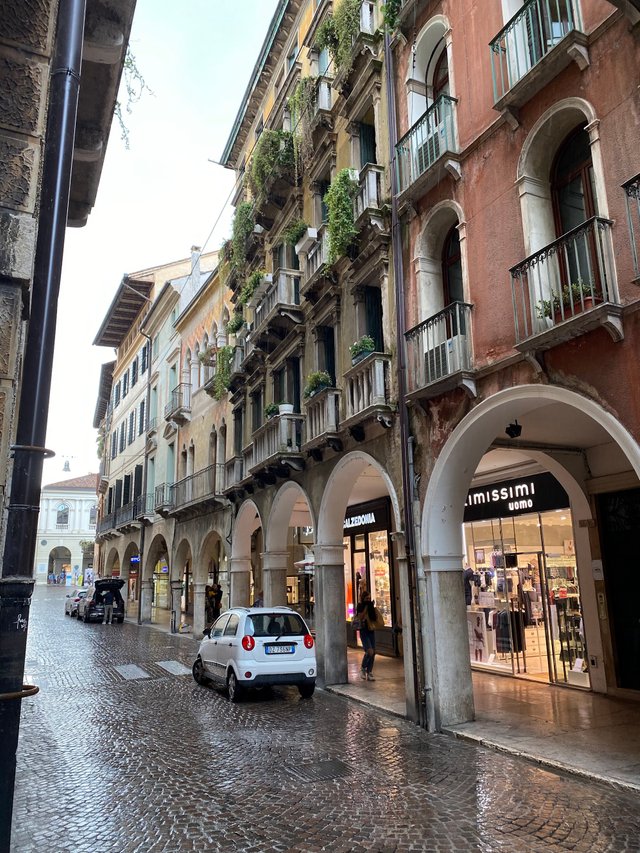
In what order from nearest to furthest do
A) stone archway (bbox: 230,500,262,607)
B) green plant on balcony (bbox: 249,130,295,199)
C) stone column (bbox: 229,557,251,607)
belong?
green plant on balcony (bbox: 249,130,295,199) < stone archway (bbox: 230,500,262,607) < stone column (bbox: 229,557,251,607)

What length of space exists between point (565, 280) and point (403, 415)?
365 cm

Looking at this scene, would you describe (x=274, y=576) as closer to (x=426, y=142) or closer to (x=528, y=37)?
(x=426, y=142)

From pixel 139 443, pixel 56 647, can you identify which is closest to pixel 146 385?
pixel 139 443

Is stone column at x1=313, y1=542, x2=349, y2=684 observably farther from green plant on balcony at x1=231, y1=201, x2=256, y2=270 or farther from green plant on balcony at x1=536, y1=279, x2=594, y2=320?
green plant on balcony at x1=231, y1=201, x2=256, y2=270

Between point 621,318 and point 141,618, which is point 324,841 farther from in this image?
point 141,618

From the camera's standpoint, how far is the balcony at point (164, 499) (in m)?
28.0

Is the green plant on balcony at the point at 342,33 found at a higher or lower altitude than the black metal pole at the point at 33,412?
higher

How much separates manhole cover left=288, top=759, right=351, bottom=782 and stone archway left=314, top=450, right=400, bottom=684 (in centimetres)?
565

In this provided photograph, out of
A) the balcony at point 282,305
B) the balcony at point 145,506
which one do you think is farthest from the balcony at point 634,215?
the balcony at point 145,506

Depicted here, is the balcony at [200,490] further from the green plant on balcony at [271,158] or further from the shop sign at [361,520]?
the green plant on balcony at [271,158]

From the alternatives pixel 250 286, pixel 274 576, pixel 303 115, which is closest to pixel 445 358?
pixel 274 576

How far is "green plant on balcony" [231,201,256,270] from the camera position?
20.7 meters

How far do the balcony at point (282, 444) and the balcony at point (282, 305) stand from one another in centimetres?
255

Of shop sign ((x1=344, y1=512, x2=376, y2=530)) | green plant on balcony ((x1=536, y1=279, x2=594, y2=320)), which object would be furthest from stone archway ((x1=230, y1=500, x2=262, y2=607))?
green plant on balcony ((x1=536, y1=279, x2=594, y2=320))
